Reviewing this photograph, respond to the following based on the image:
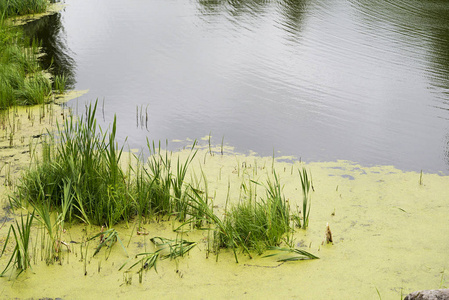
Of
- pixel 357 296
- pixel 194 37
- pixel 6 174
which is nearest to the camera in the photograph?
pixel 357 296

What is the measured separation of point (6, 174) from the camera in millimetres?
3738

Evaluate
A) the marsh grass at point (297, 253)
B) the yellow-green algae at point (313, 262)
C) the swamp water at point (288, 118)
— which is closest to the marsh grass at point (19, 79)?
the swamp water at point (288, 118)

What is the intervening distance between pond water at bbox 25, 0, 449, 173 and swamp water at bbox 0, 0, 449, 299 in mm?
28

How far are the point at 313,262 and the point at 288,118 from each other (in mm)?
2795

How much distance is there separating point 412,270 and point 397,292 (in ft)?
0.82

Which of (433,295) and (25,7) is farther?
(25,7)

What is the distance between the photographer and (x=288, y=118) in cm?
542

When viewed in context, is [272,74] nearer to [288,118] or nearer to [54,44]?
[288,118]

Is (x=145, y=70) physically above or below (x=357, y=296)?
above

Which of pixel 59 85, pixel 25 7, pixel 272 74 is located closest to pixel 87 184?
pixel 59 85

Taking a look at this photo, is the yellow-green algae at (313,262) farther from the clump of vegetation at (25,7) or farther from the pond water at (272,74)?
the clump of vegetation at (25,7)

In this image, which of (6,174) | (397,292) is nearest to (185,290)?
(397,292)

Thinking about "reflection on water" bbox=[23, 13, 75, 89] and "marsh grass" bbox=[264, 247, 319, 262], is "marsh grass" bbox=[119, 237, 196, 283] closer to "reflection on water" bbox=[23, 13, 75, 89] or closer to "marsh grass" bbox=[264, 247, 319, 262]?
"marsh grass" bbox=[264, 247, 319, 262]

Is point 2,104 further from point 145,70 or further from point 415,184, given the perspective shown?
point 415,184
